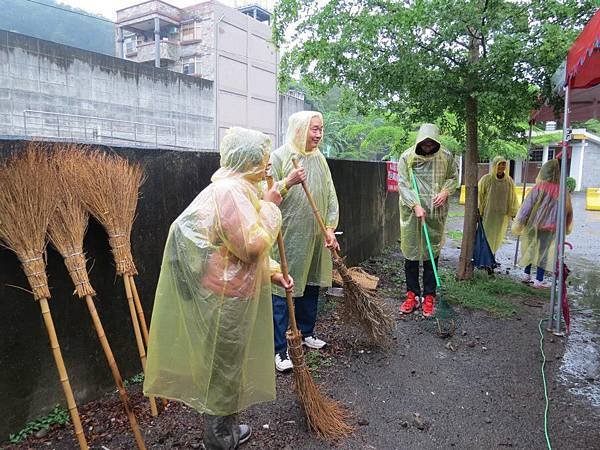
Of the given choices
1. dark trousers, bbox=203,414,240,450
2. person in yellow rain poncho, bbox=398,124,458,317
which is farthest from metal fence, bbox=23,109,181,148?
dark trousers, bbox=203,414,240,450

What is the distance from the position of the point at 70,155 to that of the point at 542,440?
3.11 meters

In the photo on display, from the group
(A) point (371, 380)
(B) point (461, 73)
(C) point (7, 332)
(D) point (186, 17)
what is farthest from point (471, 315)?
(D) point (186, 17)

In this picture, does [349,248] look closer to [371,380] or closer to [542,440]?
[371,380]

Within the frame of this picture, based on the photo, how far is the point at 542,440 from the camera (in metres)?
2.50

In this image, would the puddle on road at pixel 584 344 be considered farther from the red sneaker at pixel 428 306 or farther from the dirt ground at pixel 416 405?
the red sneaker at pixel 428 306

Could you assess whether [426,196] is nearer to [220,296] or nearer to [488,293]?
[488,293]

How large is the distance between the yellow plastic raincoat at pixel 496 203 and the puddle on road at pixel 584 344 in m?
1.19

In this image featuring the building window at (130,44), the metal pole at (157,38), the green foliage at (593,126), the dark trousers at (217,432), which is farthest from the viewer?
the building window at (130,44)

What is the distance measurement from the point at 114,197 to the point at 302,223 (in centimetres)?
138

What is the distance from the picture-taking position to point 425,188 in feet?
14.3

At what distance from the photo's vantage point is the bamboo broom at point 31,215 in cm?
201

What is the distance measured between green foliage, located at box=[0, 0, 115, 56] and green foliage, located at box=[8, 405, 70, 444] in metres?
26.1

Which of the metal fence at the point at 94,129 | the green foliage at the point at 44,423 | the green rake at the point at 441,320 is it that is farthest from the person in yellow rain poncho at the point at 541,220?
the metal fence at the point at 94,129

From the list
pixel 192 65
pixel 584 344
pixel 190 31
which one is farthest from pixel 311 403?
pixel 190 31
